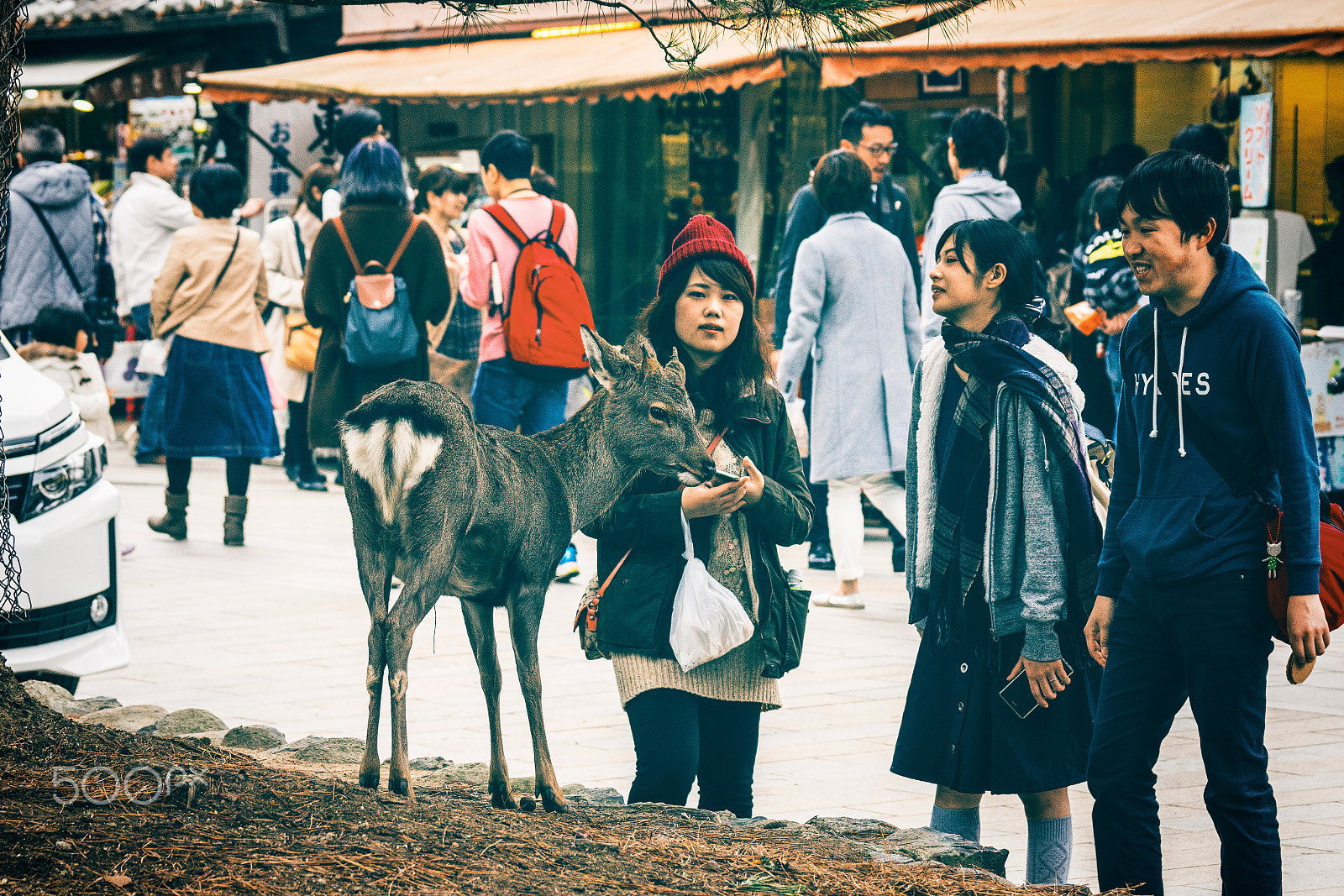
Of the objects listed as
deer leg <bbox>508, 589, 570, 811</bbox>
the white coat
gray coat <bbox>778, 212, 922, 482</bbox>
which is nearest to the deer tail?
deer leg <bbox>508, 589, 570, 811</bbox>

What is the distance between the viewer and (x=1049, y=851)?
405cm

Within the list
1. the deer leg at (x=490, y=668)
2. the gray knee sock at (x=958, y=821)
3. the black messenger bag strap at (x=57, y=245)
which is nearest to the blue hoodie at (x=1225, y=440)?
the gray knee sock at (x=958, y=821)

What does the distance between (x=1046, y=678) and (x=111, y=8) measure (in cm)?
1641

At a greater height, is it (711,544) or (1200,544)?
(1200,544)

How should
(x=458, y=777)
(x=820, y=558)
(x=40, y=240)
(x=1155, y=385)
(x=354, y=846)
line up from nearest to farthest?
1. (x=354, y=846)
2. (x=1155, y=385)
3. (x=458, y=777)
4. (x=820, y=558)
5. (x=40, y=240)

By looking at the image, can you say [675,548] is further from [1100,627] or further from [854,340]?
[854,340]

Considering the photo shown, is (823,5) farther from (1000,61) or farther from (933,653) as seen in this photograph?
(1000,61)

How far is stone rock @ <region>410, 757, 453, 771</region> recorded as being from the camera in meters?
4.73

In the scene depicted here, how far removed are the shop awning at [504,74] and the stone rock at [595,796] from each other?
24.3 ft

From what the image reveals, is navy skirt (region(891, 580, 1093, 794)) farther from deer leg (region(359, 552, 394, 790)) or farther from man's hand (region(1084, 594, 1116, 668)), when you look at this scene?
deer leg (region(359, 552, 394, 790))

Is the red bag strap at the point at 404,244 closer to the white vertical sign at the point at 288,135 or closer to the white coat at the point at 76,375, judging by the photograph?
the white coat at the point at 76,375

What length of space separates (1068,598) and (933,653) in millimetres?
404

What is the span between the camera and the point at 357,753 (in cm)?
482

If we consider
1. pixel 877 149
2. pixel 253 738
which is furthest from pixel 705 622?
pixel 877 149
